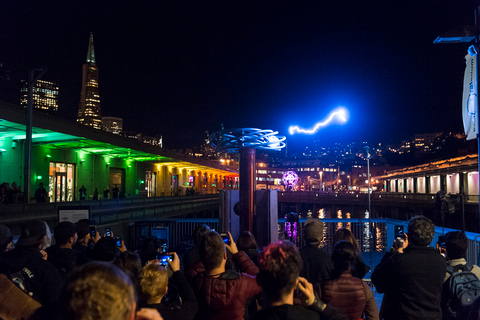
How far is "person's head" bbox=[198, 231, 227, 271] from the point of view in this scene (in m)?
3.01

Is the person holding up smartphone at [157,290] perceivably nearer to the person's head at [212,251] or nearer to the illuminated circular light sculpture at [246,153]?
the person's head at [212,251]

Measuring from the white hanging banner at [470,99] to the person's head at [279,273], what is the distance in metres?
6.27

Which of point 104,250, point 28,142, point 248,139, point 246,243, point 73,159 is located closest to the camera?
point 104,250

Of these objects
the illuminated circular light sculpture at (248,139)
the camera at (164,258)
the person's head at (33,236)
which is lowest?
the camera at (164,258)

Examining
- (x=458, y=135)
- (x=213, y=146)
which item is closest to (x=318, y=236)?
(x=213, y=146)

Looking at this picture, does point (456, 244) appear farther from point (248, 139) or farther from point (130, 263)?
point (248, 139)

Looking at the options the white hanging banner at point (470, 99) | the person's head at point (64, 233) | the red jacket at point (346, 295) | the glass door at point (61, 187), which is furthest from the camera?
the glass door at point (61, 187)

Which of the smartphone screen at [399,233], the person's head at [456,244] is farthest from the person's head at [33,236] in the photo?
the person's head at [456,244]

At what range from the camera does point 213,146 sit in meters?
13.0

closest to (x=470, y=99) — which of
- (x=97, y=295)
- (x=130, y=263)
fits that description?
(x=130, y=263)

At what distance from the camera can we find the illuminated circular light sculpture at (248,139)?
11.5 meters

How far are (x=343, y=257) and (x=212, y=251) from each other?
121 centimetres

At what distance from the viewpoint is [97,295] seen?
1413mm

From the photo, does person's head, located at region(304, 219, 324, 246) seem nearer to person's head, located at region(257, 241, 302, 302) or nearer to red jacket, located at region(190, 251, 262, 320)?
red jacket, located at region(190, 251, 262, 320)
